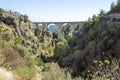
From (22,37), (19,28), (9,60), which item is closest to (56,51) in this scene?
(22,37)

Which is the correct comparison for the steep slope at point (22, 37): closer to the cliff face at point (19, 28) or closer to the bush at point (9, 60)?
the cliff face at point (19, 28)

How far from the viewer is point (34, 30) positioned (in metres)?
47.5

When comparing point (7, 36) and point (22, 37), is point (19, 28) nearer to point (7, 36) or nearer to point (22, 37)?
point (22, 37)

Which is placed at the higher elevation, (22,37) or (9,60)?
(9,60)

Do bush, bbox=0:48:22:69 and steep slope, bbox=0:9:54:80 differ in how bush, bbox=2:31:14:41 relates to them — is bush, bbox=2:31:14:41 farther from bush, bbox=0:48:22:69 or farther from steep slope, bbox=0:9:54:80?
bush, bbox=0:48:22:69

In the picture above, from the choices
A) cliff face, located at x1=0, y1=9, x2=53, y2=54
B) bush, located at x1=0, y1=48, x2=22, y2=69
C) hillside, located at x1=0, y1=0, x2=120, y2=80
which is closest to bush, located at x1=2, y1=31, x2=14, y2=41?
hillside, located at x1=0, y1=0, x2=120, y2=80

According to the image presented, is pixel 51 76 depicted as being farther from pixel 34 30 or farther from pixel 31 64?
pixel 34 30

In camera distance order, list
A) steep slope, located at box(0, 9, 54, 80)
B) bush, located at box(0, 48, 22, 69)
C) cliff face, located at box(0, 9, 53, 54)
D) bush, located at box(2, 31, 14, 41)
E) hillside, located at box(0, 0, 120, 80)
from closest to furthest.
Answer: hillside, located at box(0, 0, 120, 80) < bush, located at box(0, 48, 22, 69) < steep slope, located at box(0, 9, 54, 80) < bush, located at box(2, 31, 14, 41) < cliff face, located at box(0, 9, 53, 54)

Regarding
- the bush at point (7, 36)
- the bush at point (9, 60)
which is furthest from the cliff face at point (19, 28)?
the bush at point (9, 60)

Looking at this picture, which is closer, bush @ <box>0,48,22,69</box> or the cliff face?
bush @ <box>0,48,22,69</box>

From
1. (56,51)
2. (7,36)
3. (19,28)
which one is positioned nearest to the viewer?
(7,36)

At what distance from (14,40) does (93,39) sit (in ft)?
34.5

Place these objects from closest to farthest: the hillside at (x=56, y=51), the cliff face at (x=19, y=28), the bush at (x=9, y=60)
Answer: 1. the hillside at (x=56, y=51)
2. the bush at (x=9, y=60)
3. the cliff face at (x=19, y=28)

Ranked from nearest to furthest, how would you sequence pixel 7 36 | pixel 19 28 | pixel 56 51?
pixel 7 36, pixel 56 51, pixel 19 28
